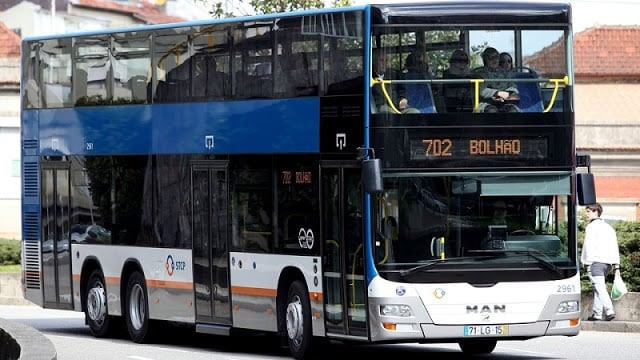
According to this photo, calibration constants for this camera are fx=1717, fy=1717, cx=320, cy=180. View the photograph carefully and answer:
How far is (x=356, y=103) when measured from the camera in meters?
17.7

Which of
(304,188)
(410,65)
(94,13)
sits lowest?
(304,188)

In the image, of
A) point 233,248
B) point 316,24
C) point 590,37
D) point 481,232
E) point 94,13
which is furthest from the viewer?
point 94,13

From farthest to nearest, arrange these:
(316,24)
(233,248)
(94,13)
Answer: (94,13)
(233,248)
(316,24)

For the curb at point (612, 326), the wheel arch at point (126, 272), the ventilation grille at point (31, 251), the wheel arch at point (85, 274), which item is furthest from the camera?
the ventilation grille at point (31, 251)

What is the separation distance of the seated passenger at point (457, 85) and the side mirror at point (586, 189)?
1.43m

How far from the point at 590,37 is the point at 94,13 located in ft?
76.9

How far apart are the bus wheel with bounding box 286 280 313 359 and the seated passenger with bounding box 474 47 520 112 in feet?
9.69

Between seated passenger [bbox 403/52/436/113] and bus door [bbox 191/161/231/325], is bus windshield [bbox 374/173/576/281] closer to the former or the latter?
seated passenger [bbox 403/52/436/113]

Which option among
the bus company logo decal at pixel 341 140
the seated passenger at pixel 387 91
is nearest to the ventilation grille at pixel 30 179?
the bus company logo decal at pixel 341 140

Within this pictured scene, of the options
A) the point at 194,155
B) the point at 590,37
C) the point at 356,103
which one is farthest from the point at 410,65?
the point at 590,37

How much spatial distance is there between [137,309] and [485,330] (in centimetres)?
709

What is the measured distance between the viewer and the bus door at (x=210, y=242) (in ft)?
68.0

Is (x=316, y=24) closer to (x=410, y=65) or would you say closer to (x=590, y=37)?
(x=410, y=65)

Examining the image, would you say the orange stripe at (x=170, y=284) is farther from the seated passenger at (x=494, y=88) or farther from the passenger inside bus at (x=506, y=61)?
the passenger inside bus at (x=506, y=61)
